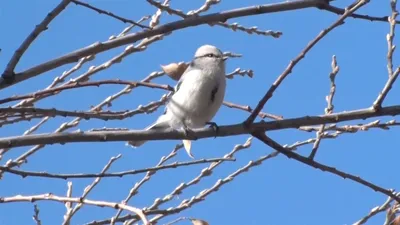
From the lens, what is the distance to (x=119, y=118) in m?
1.97

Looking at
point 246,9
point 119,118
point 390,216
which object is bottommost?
point 390,216

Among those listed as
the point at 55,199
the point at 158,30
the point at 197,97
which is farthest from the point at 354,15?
the point at 197,97

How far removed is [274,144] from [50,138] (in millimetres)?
603

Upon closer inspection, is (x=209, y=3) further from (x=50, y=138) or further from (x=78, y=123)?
(x=50, y=138)

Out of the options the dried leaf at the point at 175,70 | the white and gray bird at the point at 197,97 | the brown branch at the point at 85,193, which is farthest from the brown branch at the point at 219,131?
the white and gray bird at the point at 197,97

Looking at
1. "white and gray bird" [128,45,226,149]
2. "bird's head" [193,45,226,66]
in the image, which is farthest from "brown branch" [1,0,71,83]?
"bird's head" [193,45,226,66]

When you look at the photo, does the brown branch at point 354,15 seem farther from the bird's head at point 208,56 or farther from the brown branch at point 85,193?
the bird's head at point 208,56

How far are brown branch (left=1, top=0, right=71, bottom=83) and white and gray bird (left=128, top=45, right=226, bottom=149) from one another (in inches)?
44.8

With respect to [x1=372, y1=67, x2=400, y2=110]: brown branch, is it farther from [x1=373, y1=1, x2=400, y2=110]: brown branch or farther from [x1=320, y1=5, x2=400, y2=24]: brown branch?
[x1=320, y1=5, x2=400, y2=24]: brown branch

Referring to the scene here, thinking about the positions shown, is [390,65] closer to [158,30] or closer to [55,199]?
[158,30]

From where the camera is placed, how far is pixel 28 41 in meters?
1.82

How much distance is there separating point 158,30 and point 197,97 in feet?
3.77

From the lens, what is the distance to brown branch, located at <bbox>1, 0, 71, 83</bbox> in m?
1.77

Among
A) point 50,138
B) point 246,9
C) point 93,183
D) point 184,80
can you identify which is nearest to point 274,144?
point 246,9
